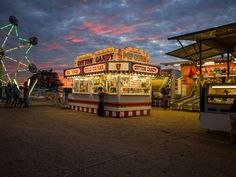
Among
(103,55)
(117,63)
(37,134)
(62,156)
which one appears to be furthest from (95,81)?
(62,156)

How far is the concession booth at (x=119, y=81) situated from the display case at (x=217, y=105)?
200 inches

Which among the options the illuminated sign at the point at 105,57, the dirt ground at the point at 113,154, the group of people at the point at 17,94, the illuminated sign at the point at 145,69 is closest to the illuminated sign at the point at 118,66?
the illuminated sign at the point at 145,69

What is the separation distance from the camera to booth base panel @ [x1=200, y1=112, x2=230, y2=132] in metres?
7.49

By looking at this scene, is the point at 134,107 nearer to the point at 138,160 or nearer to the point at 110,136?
the point at 110,136

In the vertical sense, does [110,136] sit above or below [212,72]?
below

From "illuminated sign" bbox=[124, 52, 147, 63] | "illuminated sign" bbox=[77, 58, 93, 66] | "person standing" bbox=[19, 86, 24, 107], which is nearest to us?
"illuminated sign" bbox=[124, 52, 147, 63]

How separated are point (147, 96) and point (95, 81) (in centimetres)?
385

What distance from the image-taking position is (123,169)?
14.1 ft

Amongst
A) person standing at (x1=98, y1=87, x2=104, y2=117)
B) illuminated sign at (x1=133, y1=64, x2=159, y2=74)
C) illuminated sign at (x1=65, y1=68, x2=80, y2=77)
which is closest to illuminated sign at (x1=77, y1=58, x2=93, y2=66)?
illuminated sign at (x1=65, y1=68, x2=80, y2=77)

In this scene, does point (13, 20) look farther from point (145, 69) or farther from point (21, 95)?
point (145, 69)

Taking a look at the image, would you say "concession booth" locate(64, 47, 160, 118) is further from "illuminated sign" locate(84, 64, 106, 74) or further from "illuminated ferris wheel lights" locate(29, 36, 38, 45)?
"illuminated ferris wheel lights" locate(29, 36, 38, 45)

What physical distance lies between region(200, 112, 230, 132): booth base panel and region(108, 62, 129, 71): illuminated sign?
5299mm

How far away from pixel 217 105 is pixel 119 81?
20.3 feet

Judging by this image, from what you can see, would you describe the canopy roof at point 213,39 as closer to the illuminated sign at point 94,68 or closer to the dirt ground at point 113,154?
the dirt ground at point 113,154
